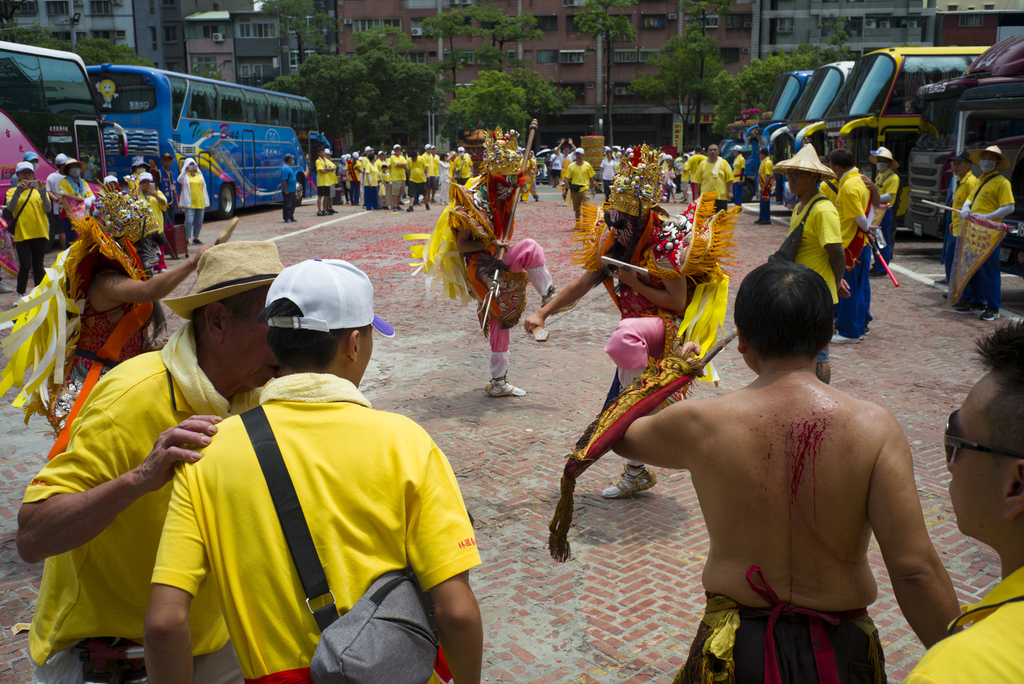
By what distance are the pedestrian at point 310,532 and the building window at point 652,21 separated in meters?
72.8

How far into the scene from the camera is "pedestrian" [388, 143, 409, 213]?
91.7ft

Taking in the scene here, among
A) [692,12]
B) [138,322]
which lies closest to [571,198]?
[138,322]

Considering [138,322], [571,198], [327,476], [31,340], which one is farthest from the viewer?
[571,198]

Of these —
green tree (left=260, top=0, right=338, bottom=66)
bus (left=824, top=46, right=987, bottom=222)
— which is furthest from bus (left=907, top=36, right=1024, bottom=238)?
green tree (left=260, top=0, right=338, bottom=66)

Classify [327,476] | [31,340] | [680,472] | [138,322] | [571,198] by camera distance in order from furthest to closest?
[571,198]
[680,472]
[138,322]
[31,340]
[327,476]

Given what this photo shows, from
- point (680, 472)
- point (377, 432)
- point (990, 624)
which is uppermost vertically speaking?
point (377, 432)

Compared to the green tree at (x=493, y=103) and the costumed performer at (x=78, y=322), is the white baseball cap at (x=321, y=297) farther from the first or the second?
the green tree at (x=493, y=103)

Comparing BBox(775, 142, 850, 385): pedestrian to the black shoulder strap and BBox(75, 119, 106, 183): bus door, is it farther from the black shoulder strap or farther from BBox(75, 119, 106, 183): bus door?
BBox(75, 119, 106, 183): bus door

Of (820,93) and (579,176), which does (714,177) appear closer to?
(579,176)

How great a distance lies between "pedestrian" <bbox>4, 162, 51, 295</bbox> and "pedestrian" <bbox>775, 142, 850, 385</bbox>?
34.1ft

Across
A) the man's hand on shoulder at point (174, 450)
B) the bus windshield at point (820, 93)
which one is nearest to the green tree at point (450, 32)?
the bus windshield at point (820, 93)

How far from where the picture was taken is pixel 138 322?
451cm

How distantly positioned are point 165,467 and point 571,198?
20419mm

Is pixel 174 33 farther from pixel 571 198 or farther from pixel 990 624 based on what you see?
pixel 990 624
